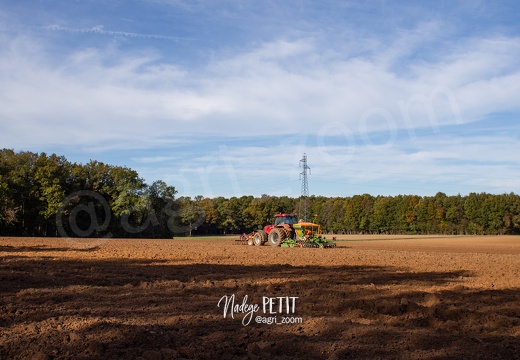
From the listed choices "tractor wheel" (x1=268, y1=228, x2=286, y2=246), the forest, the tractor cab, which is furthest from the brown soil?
the forest

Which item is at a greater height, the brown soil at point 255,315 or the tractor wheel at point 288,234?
the tractor wheel at point 288,234

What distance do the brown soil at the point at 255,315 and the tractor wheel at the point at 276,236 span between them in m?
16.3

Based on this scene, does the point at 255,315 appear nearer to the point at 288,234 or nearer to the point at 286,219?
the point at 288,234

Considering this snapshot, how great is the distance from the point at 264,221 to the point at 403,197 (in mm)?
36016

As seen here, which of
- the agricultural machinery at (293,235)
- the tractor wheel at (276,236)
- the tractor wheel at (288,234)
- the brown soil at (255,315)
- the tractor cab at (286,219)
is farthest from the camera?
the tractor cab at (286,219)

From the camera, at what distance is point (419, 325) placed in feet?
31.4

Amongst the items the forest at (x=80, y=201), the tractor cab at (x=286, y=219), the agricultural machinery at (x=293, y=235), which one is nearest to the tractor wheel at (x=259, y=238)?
the agricultural machinery at (x=293, y=235)

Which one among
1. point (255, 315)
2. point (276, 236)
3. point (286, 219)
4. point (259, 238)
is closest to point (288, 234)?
point (276, 236)

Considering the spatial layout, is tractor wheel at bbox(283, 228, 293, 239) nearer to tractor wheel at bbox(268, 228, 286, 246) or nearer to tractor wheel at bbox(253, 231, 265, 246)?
tractor wheel at bbox(268, 228, 286, 246)

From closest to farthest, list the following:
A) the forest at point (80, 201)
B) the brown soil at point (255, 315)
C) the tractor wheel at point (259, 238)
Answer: the brown soil at point (255, 315) → the tractor wheel at point (259, 238) → the forest at point (80, 201)

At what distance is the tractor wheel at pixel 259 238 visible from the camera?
3769cm

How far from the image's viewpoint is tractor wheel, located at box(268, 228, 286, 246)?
113 ft

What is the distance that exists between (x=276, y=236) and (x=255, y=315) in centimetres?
2489

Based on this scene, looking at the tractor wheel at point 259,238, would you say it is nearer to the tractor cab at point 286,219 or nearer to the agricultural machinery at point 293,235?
the agricultural machinery at point 293,235
